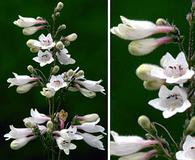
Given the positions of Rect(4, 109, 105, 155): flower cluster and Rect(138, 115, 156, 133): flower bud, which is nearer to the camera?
Rect(138, 115, 156, 133): flower bud

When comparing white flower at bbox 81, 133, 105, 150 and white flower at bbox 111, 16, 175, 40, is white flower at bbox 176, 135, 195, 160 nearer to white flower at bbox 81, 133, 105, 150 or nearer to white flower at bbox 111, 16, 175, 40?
white flower at bbox 111, 16, 175, 40

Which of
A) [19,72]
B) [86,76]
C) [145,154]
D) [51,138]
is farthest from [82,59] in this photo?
[145,154]

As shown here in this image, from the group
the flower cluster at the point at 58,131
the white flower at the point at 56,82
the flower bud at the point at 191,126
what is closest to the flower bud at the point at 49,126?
the flower cluster at the point at 58,131

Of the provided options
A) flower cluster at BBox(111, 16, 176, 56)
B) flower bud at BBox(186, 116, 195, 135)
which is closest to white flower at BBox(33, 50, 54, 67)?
flower cluster at BBox(111, 16, 176, 56)

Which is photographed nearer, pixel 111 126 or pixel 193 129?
pixel 193 129

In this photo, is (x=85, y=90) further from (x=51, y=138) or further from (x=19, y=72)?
(x=19, y=72)

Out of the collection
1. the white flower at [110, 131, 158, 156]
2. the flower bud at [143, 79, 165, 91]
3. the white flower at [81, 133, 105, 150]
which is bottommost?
the white flower at [81, 133, 105, 150]
